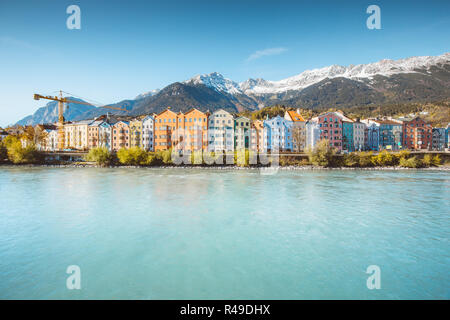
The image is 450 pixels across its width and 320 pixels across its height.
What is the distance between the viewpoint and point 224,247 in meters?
11.0

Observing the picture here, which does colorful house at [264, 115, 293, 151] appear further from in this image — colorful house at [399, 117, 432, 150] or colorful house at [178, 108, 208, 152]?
colorful house at [399, 117, 432, 150]

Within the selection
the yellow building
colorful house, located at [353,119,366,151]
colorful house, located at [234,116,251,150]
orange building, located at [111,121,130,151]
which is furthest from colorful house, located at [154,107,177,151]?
colorful house, located at [353,119,366,151]

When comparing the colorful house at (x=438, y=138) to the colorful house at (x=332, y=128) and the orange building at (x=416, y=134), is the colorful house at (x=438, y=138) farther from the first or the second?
the colorful house at (x=332, y=128)

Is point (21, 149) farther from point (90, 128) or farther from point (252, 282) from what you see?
point (252, 282)

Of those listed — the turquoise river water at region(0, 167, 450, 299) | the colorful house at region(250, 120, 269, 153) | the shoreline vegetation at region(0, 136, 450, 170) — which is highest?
the colorful house at region(250, 120, 269, 153)

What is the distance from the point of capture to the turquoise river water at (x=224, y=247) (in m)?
7.79

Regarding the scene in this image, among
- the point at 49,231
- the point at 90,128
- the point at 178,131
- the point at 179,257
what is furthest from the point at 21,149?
the point at 179,257

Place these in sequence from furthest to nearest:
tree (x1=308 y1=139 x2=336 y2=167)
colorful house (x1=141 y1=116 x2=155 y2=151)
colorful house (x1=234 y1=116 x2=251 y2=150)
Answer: colorful house (x1=141 y1=116 x2=155 y2=151) → colorful house (x1=234 y1=116 x2=251 y2=150) → tree (x1=308 y1=139 x2=336 y2=167)

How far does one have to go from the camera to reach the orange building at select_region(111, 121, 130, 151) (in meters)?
70.3

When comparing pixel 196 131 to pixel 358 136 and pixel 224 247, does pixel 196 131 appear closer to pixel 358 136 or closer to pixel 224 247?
pixel 358 136

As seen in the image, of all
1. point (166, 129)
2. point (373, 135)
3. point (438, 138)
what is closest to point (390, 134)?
point (373, 135)

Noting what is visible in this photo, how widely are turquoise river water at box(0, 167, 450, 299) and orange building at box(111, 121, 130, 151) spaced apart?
51328mm
